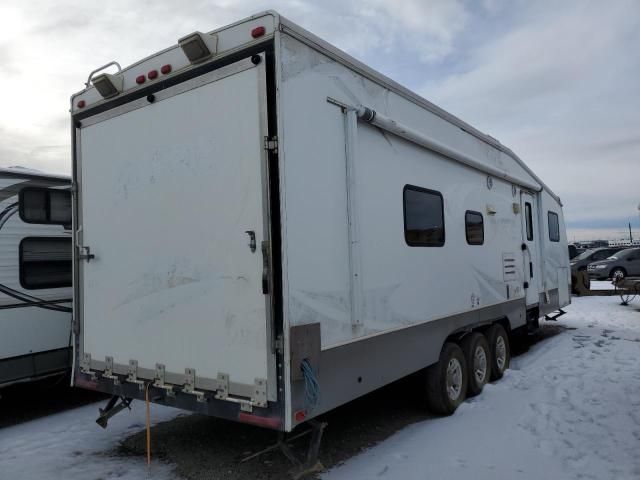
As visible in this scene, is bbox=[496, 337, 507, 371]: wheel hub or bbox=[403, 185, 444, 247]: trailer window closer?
bbox=[403, 185, 444, 247]: trailer window

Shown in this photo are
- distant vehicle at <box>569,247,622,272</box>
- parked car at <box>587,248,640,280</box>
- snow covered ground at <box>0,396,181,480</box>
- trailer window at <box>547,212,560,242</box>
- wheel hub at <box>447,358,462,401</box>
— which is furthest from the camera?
distant vehicle at <box>569,247,622,272</box>

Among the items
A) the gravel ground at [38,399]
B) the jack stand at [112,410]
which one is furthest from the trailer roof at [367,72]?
the gravel ground at [38,399]

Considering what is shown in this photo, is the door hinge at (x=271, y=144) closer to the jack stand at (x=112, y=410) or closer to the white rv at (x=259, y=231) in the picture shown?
the white rv at (x=259, y=231)

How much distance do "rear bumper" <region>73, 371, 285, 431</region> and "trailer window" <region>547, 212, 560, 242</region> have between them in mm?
7102

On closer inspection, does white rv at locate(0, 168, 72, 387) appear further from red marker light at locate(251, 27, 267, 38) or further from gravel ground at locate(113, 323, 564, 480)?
red marker light at locate(251, 27, 267, 38)

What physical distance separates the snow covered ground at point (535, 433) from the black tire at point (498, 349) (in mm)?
199

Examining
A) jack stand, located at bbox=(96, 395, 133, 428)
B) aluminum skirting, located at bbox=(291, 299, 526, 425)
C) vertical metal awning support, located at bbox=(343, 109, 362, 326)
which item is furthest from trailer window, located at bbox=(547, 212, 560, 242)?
jack stand, located at bbox=(96, 395, 133, 428)

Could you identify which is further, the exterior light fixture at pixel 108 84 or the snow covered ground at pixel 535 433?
the exterior light fixture at pixel 108 84

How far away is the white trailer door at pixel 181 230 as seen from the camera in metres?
3.31

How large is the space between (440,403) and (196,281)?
9.20 feet

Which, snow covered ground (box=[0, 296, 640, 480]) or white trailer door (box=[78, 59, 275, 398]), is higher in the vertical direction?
white trailer door (box=[78, 59, 275, 398])

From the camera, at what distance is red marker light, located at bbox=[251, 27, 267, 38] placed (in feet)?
10.9

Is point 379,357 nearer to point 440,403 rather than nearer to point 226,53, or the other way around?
point 440,403

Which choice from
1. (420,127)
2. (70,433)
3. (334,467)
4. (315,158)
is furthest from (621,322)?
(70,433)
